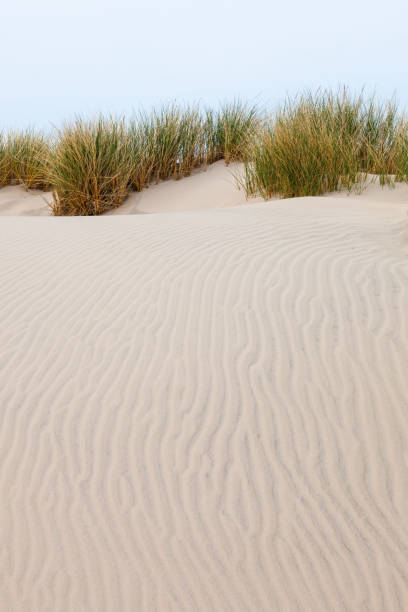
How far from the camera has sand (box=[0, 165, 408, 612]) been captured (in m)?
2.38

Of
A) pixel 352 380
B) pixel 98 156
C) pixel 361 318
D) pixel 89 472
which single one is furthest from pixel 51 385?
pixel 98 156

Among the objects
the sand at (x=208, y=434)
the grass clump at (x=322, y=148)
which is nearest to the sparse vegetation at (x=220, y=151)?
the grass clump at (x=322, y=148)

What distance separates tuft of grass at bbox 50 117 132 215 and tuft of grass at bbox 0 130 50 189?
5.72 feet

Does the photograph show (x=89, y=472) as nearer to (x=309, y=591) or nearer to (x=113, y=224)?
(x=309, y=591)

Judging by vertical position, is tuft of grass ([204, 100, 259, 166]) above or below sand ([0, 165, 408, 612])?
above

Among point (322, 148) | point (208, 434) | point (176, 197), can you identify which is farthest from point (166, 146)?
point (208, 434)

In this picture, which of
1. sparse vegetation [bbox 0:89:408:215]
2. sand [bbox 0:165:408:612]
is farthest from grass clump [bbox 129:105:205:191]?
sand [bbox 0:165:408:612]

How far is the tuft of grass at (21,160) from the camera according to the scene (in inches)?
487

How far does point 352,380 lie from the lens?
10.4 ft

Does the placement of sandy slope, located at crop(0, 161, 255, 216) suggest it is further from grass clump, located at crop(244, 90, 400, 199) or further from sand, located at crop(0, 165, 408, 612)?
sand, located at crop(0, 165, 408, 612)

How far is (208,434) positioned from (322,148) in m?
6.93

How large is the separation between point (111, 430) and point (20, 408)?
56 centimetres

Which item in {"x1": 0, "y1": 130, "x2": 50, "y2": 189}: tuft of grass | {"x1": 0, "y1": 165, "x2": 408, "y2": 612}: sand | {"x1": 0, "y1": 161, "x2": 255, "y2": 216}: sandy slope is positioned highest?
{"x1": 0, "y1": 130, "x2": 50, "y2": 189}: tuft of grass

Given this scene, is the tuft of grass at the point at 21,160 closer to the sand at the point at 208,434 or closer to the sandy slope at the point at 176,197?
the sandy slope at the point at 176,197
